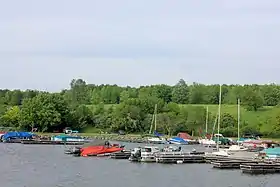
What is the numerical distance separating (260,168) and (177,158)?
1547cm

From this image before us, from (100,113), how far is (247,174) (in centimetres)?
10847

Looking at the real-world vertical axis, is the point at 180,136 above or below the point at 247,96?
below

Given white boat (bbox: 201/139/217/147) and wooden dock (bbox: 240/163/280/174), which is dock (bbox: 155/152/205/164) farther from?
white boat (bbox: 201/139/217/147)

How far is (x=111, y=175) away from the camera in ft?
230

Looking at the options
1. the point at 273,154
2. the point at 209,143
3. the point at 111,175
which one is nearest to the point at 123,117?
the point at 209,143

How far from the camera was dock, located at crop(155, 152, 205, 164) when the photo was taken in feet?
275

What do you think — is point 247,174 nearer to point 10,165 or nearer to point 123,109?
point 10,165

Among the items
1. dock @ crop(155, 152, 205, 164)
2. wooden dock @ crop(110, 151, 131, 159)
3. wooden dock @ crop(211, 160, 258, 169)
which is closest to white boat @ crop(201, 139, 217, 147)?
wooden dock @ crop(110, 151, 131, 159)

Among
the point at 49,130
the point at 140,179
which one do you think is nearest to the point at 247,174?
the point at 140,179

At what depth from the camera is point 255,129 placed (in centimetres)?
15350

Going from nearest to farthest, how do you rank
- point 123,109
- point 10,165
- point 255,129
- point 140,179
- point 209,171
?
point 140,179 < point 209,171 < point 10,165 < point 255,129 < point 123,109

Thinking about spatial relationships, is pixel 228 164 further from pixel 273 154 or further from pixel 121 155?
pixel 121 155

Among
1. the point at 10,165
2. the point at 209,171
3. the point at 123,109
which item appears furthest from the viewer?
the point at 123,109

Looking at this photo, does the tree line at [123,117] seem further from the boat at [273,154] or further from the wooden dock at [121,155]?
the wooden dock at [121,155]
